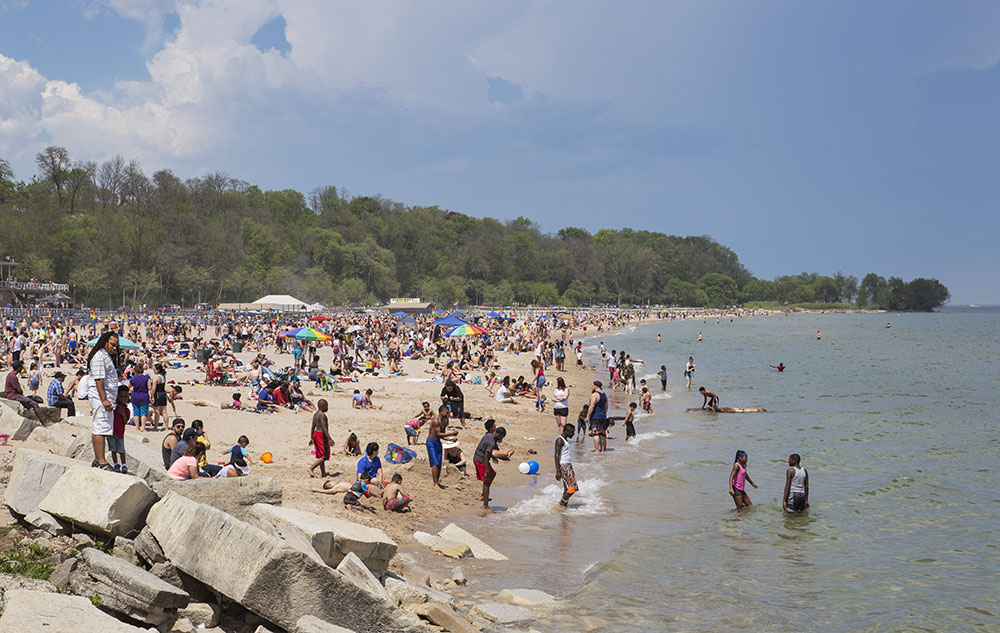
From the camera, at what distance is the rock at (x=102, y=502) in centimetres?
656

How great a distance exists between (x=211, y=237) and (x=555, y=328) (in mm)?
40090

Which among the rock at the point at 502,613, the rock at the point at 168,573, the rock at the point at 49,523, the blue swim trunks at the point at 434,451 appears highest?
the rock at the point at 49,523

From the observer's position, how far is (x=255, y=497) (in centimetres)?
744

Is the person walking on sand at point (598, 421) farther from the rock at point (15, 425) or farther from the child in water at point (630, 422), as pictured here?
the rock at point (15, 425)

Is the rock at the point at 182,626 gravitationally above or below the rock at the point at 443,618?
above

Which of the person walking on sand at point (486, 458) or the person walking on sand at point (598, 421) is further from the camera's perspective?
the person walking on sand at point (598, 421)

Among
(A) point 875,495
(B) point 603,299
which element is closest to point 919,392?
(A) point 875,495

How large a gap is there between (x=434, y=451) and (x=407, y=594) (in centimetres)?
571

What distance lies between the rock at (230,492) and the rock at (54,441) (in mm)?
2485

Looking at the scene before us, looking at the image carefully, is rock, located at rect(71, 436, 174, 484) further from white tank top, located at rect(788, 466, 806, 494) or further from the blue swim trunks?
white tank top, located at rect(788, 466, 806, 494)

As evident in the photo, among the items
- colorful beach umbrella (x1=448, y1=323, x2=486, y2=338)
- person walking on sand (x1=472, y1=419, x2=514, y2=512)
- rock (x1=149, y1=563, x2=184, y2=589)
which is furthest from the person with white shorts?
colorful beach umbrella (x1=448, y1=323, x2=486, y2=338)

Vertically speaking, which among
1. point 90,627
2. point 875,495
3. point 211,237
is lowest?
point 875,495

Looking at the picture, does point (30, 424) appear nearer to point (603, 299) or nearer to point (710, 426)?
point (710, 426)

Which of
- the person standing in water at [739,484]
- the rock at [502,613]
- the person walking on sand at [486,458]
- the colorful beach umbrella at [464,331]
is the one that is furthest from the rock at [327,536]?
the colorful beach umbrella at [464,331]
